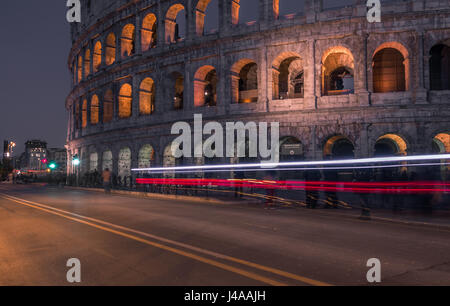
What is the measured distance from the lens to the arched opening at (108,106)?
3725 cm

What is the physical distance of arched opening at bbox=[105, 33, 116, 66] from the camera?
121 feet

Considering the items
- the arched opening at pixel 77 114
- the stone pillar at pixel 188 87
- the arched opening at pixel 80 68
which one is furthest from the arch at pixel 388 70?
the arched opening at pixel 77 114

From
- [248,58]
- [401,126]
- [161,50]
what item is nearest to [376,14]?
[401,126]

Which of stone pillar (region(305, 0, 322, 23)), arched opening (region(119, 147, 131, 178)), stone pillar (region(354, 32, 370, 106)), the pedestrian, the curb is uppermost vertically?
stone pillar (region(305, 0, 322, 23))

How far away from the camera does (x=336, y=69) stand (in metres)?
28.1

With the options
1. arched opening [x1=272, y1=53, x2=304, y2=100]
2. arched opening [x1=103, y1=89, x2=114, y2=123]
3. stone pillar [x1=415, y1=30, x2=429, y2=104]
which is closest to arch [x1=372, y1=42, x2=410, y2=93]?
stone pillar [x1=415, y1=30, x2=429, y2=104]

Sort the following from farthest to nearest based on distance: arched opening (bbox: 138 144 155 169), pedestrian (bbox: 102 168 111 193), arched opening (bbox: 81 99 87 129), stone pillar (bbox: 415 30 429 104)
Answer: arched opening (bbox: 81 99 87 129), arched opening (bbox: 138 144 155 169), pedestrian (bbox: 102 168 111 193), stone pillar (bbox: 415 30 429 104)

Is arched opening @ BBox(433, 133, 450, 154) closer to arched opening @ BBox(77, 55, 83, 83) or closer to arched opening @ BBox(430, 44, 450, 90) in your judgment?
arched opening @ BBox(430, 44, 450, 90)

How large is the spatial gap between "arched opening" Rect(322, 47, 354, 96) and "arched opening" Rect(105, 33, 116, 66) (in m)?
21.1

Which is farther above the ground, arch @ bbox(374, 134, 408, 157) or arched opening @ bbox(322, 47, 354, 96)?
arched opening @ bbox(322, 47, 354, 96)

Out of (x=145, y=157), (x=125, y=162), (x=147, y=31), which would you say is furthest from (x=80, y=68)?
(x=145, y=157)

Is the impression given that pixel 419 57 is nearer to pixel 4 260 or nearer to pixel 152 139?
pixel 152 139

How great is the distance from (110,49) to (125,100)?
20.0 ft
